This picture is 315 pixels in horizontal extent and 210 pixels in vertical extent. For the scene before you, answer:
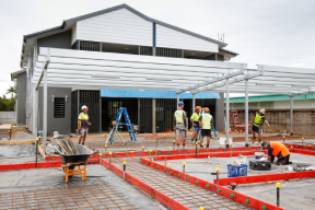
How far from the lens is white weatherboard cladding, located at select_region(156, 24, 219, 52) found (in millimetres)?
22438

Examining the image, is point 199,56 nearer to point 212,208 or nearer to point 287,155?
point 287,155

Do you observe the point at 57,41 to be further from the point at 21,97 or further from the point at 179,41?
the point at 21,97

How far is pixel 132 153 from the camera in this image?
10773 mm

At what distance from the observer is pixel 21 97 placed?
31.1m

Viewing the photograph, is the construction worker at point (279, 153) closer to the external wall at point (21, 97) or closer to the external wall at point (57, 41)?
the external wall at point (57, 41)

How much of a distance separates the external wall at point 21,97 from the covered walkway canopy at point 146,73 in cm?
1680

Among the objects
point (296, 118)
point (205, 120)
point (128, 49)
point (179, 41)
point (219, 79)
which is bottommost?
point (296, 118)

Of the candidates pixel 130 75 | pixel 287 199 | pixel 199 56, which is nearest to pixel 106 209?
pixel 287 199

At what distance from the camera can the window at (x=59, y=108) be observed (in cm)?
2108

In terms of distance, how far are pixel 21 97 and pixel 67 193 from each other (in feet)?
90.8

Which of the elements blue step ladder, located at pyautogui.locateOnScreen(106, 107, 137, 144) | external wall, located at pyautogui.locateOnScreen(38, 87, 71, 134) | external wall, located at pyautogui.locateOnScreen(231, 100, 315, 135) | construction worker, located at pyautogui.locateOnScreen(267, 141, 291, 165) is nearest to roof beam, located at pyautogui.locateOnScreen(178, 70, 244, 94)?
blue step ladder, located at pyautogui.locateOnScreen(106, 107, 137, 144)

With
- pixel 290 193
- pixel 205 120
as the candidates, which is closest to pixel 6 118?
pixel 205 120

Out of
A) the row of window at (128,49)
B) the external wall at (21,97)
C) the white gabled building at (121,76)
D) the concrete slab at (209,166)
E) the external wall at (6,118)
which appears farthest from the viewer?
the external wall at (6,118)

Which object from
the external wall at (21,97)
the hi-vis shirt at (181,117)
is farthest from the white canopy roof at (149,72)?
the external wall at (21,97)
